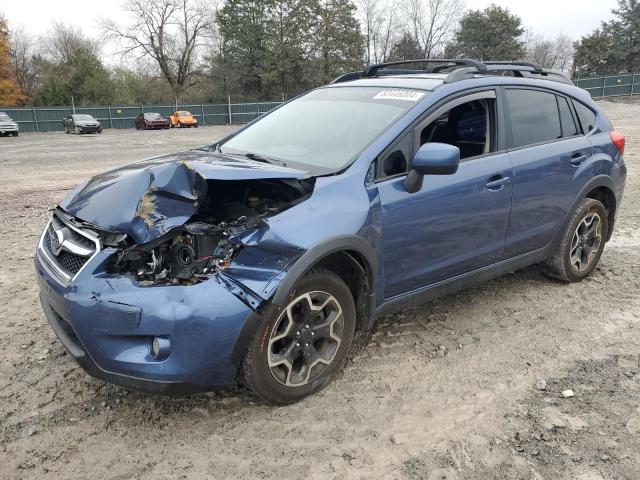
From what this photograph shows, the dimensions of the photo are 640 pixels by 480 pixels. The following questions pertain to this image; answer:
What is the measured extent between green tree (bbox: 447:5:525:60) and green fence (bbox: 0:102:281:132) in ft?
65.8

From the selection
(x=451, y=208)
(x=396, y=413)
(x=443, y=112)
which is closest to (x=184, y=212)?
(x=396, y=413)

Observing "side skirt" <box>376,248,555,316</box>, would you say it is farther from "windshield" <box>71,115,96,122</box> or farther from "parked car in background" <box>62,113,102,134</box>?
"windshield" <box>71,115,96,122</box>

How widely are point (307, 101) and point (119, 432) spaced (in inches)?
107

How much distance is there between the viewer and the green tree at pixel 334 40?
45156mm

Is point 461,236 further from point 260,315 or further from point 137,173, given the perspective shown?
point 137,173

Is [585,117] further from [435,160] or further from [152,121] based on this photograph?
[152,121]

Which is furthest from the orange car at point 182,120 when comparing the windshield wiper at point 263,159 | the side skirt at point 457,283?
the side skirt at point 457,283

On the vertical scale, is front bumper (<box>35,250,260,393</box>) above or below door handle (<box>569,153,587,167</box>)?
below

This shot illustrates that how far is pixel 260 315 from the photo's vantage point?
2.58m

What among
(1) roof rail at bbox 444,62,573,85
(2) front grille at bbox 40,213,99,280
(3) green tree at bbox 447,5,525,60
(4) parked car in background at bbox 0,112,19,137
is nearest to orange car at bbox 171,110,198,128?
(4) parked car in background at bbox 0,112,19,137

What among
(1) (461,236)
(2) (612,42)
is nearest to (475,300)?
(1) (461,236)

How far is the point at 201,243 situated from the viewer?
2686mm

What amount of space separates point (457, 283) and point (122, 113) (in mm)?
40620

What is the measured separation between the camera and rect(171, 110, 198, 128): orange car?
3741 centimetres
